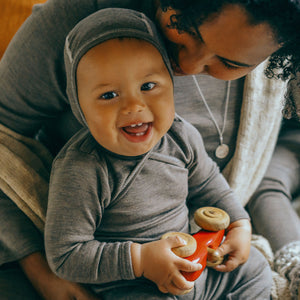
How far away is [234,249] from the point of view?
2.07 feet

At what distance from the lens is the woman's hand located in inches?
23.6

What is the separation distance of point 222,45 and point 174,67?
0.42ft

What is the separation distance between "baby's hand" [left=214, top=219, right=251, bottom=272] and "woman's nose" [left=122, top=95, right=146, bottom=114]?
310 millimetres

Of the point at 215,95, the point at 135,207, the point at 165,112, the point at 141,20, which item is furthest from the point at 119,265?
the point at 215,95

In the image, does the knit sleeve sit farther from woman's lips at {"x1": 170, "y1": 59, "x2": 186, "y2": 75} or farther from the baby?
woman's lips at {"x1": 170, "y1": 59, "x2": 186, "y2": 75}

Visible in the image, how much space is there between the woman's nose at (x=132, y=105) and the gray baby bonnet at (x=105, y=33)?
0.09 metres

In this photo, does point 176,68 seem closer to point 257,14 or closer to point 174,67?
point 174,67

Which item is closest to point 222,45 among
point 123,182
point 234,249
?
point 123,182

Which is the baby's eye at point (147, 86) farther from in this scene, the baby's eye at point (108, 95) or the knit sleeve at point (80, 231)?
the knit sleeve at point (80, 231)

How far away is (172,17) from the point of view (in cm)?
50

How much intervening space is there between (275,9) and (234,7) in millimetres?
53

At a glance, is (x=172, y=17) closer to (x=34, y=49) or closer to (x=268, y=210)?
(x=34, y=49)

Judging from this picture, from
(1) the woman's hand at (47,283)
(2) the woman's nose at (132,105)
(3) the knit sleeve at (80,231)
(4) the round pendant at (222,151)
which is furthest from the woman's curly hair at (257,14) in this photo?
(1) the woman's hand at (47,283)

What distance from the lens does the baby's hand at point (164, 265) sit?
512mm
